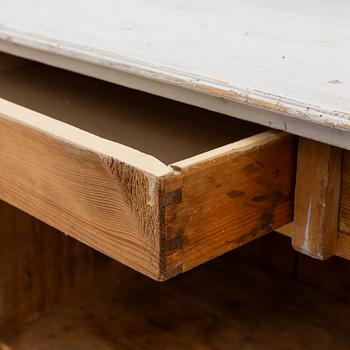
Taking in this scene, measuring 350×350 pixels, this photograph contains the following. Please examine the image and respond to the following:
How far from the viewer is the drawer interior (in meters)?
0.74

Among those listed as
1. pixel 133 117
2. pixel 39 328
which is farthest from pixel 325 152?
pixel 39 328

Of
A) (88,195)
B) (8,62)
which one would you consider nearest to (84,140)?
(88,195)

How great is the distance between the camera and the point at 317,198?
651 millimetres

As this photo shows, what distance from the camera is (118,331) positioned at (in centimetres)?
110

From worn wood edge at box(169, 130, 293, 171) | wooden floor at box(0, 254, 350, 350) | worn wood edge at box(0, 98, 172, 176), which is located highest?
worn wood edge at box(0, 98, 172, 176)

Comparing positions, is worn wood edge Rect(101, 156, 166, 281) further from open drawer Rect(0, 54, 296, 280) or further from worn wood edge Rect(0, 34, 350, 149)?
worn wood edge Rect(0, 34, 350, 149)

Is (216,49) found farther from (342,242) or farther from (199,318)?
(199,318)

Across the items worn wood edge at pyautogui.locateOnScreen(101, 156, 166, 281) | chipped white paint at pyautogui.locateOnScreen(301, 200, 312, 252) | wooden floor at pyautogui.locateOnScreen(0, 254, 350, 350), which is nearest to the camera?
worn wood edge at pyautogui.locateOnScreen(101, 156, 166, 281)

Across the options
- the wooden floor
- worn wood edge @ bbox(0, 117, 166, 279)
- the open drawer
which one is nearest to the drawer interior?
the open drawer

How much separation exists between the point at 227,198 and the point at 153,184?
89mm

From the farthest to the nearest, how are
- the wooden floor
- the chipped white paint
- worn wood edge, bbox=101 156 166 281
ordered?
the wooden floor → the chipped white paint → worn wood edge, bbox=101 156 166 281

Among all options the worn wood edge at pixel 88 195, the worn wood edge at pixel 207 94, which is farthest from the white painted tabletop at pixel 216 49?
the worn wood edge at pixel 88 195

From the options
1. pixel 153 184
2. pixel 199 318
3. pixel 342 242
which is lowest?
pixel 199 318

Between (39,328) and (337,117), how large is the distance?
0.71 meters
